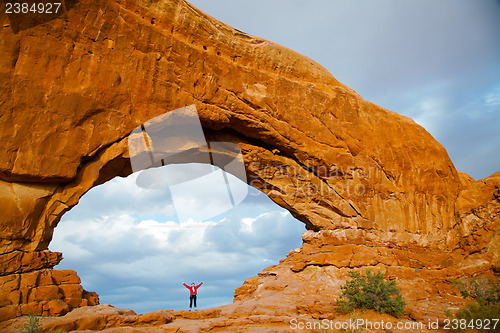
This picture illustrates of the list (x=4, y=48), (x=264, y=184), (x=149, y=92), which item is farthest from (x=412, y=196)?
(x=4, y=48)

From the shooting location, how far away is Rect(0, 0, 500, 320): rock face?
9.80 metres

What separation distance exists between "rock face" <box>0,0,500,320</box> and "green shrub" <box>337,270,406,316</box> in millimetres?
2310

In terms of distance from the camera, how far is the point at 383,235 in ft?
50.6

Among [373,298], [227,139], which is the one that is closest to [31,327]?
[227,139]

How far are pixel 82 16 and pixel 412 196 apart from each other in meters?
15.1

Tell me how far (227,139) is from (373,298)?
8.05 m

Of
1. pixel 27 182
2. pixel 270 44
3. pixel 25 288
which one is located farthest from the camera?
pixel 270 44

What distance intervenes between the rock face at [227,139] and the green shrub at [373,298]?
2310mm

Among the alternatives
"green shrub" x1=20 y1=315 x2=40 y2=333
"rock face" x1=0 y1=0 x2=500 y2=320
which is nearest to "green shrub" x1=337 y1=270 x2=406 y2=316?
"rock face" x1=0 y1=0 x2=500 y2=320

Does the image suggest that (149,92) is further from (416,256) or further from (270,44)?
(416,256)

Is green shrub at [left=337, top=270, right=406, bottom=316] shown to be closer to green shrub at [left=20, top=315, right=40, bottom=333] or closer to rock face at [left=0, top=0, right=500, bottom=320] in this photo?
rock face at [left=0, top=0, right=500, bottom=320]

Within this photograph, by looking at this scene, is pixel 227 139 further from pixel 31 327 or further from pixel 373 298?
pixel 31 327

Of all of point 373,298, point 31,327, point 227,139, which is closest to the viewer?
point 31,327

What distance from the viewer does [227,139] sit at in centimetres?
1474
